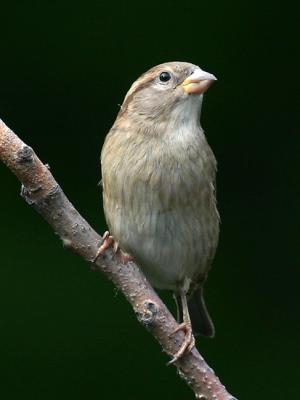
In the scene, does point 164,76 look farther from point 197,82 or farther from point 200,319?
point 200,319

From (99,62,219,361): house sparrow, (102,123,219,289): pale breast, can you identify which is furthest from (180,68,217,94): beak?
(102,123,219,289): pale breast

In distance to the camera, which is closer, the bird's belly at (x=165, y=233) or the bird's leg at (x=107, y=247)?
the bird's leg at (x=107, y=247)

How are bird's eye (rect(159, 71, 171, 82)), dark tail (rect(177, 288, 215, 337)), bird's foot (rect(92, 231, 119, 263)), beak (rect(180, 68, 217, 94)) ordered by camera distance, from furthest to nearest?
1. dark tail (rect(177, 288, 215, 337))
2. bird's eye (rect(159, 71, 171, 82))
3. beak (rect(180, 68, 217, 94))
4. bird's foot (rect(92, 231, 119, 263))

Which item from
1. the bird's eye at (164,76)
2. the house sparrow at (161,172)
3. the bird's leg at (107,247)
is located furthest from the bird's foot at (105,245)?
the bird's eye at (164,76)

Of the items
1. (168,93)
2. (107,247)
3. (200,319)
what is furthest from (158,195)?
(200,319)

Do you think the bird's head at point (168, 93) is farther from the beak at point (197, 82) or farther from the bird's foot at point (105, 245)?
the bird's foot at point (105, 245)

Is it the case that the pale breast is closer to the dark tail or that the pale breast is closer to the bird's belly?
the bird's belly

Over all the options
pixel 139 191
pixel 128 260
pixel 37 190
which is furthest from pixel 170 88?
pixel 37 190
